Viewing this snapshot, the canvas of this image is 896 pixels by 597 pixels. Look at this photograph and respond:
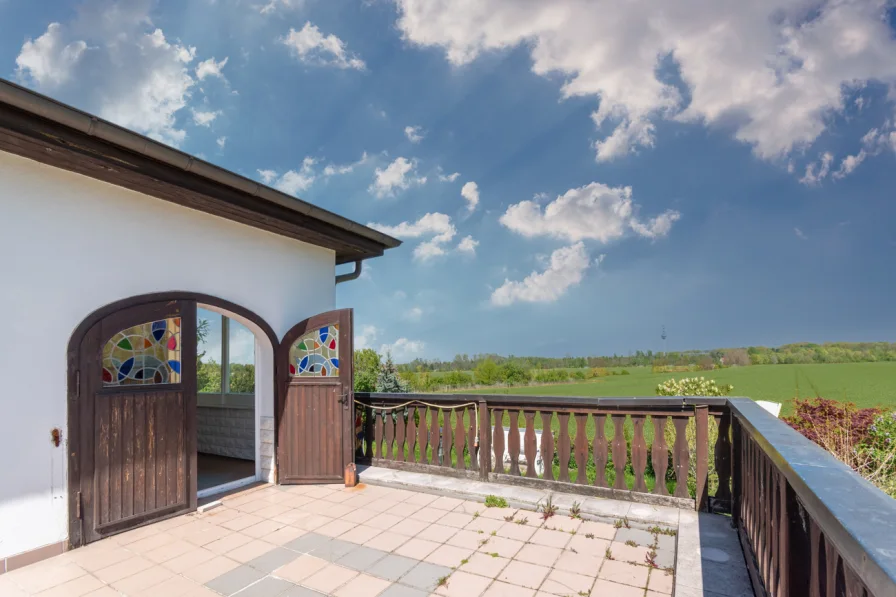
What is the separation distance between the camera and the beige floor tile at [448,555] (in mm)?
3062

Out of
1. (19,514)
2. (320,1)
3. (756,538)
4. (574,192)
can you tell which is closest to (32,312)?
(19,514)

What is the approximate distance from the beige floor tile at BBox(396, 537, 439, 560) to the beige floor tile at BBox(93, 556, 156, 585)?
5.70 ft

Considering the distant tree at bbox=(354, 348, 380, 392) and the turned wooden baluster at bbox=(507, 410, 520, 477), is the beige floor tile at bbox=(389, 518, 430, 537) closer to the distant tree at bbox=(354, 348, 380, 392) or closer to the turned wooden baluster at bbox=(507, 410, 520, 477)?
the turned wooden baluster at bbox=(507, 410, 520, 477)

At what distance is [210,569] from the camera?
304cm

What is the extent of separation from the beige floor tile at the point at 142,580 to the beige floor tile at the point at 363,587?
1.22 meters

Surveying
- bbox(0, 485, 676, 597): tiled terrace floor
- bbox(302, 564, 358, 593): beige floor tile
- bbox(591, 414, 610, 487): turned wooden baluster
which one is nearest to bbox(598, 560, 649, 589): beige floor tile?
bbox(0, 485, 676, 597): tiled terrace floor

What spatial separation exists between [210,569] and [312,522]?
0.91 metres

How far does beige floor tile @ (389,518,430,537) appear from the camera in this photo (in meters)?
3.57

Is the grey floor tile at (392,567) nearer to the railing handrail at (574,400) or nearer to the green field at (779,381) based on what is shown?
the railing handrail at (574,400)

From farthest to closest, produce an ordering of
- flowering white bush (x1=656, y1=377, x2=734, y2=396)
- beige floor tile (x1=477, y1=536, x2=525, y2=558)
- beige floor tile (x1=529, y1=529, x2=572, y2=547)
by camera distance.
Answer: flowering white bush (x1=656, y1=377, x2=734, y2=396)
beige floor tile (x1=529, y1=529, x2=572, y2=547)
beige floor tile (x1=477, y1=536, x2=525, y2=558)

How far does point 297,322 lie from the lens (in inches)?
207

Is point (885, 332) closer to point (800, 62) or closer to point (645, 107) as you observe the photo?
point (800, 62)

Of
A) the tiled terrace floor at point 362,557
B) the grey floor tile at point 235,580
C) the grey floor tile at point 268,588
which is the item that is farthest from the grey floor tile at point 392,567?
the grey floor tile at point 235,580

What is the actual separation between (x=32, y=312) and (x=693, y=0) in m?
7.50
